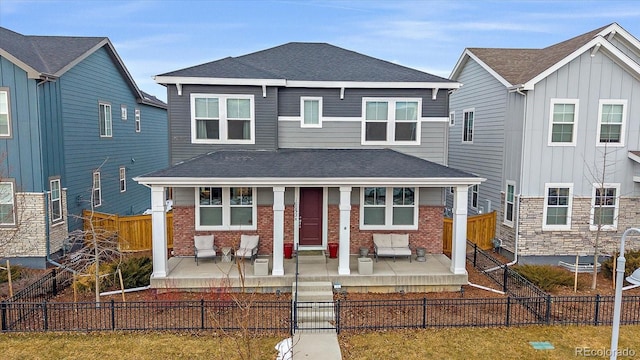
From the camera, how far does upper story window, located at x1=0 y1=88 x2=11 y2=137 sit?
46.2 ft

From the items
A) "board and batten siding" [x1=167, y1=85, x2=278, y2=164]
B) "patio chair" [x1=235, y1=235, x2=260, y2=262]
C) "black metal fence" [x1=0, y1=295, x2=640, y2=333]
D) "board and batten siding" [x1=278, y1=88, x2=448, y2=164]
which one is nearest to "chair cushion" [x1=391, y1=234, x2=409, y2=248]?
"black metal fence" [x1=0, y1=295, x2=640, y2=333]

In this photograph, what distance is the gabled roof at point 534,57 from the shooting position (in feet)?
48.0

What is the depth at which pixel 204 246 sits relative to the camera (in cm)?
1374

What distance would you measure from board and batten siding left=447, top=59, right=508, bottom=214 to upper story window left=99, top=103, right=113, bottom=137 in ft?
58.7

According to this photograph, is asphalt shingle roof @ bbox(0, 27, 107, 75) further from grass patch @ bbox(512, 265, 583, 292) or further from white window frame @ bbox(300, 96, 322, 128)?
grass patch @ bbox(512, 265, 583, 292)

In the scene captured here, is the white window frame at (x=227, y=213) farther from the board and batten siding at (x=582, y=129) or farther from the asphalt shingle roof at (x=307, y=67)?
the board and batten siding at (x=582, y=129)

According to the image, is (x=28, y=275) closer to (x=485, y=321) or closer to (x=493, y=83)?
(x=485, y=321)


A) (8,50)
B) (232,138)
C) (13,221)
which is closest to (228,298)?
(232,138)

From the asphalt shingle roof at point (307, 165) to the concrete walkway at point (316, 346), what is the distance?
4501mm

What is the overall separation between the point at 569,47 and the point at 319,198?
1147 centimetres

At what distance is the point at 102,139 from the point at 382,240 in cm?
1407

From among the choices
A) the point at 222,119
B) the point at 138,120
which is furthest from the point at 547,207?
the point at 138,120

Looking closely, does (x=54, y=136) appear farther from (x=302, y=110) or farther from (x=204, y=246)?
(x=302, y=110)

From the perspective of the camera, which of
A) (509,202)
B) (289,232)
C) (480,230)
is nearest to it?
(289,232)
